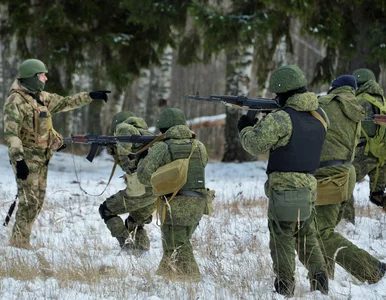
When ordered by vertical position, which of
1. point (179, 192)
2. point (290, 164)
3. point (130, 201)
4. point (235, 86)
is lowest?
point (130, 201)

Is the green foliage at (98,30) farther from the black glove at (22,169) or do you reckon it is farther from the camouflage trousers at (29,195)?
the black glove at (22,169)

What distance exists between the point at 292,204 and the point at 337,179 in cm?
82

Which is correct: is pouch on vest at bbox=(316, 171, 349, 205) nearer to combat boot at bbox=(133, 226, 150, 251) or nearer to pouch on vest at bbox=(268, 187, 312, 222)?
pouch on vest at bbox=(268, 187, 312, 222)

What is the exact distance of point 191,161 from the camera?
5477 millimetres

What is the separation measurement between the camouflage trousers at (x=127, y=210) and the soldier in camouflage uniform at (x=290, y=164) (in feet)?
6.81

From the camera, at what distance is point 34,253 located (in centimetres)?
607

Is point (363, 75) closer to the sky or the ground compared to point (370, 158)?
closer to the sky

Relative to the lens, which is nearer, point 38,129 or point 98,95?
point 38,129

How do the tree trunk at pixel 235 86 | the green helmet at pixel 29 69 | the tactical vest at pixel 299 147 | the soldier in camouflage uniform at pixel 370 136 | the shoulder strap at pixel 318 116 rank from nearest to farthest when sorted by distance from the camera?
the tactical vest at pixel 299 147 → the shoulder strap at pixel 318 116 → the green helmet at pixel 29 69 → the soldier in camouflage uniform at pixel 370 136 → the tree trunk at pixel 235 86

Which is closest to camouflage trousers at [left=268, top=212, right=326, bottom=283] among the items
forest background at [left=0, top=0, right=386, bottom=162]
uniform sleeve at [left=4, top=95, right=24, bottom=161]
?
uniform sleeve at [left=4, top=95, right=24, bottom=161]

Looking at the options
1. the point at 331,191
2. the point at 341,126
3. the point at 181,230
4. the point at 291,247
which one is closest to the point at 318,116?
the point at 341,126

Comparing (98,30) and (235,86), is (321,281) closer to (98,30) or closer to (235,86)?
(235,86)

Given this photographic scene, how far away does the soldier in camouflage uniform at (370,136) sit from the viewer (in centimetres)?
730

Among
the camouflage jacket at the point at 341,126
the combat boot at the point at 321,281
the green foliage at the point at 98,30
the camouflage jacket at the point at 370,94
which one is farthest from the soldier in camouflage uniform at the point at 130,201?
the green foliage at the point at 98,30
